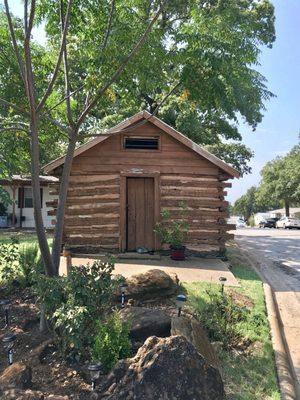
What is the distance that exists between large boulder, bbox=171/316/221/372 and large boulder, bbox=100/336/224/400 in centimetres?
91

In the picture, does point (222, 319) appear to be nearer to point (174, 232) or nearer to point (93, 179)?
point (174, 232)

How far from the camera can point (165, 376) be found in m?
3.26

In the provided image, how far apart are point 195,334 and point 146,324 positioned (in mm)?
A: 626

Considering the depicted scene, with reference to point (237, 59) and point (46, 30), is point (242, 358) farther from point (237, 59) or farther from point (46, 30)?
point (46, 30)

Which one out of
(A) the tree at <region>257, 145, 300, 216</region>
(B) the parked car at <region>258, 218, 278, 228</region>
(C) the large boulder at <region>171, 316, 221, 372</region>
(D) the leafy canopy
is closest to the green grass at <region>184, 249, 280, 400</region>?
(C) the large boulder at <region>171, 316, 221, 372</region>

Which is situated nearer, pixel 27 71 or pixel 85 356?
pixel 85 356

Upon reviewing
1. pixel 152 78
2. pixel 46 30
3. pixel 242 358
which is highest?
pixel 46 30

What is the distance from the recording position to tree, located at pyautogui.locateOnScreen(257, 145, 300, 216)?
49.8 metres

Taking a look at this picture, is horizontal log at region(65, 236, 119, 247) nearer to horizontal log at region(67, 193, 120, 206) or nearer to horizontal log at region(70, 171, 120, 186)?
horizontal log at region(67, 193, 120, 206)

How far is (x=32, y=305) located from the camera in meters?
6.12

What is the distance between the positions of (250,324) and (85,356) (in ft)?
9.32

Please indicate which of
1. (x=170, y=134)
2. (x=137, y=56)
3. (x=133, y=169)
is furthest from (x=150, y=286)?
(x=170, y=134)

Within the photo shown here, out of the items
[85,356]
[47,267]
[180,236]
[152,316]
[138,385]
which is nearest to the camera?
[138,385]

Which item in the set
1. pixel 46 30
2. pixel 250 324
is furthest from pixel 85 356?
pixel 46 30
